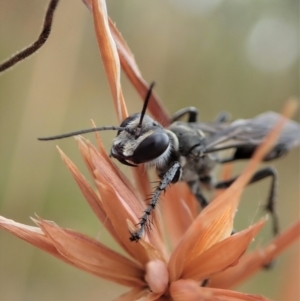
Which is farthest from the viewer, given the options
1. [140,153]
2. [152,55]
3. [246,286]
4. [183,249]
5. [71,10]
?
[152,55]

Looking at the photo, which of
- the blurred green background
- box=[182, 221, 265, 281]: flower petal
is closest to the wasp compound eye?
the blurred green background

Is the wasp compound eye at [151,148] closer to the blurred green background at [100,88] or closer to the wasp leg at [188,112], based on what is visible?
the blurred green background at [100,88]

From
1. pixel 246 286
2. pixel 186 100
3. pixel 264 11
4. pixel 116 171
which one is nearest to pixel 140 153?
pixel 116 171

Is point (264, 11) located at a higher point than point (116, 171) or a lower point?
higher

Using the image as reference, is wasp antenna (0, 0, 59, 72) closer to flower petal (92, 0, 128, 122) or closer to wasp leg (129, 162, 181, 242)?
flower petal (92, 0, 128, 122)

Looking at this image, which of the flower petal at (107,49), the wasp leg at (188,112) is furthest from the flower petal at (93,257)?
the wasp leg at (188,112)

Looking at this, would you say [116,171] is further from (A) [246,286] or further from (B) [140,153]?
(A) [246,286]
